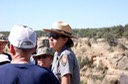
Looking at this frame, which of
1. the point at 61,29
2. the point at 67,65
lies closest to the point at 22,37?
the point at 67,65

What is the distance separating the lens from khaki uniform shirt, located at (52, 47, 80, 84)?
4357 millimetres

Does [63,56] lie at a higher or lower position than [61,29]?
lower

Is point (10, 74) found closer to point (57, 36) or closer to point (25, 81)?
point (25, 81)

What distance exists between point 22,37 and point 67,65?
1.34 meters

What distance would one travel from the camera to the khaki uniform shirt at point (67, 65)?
172 inches

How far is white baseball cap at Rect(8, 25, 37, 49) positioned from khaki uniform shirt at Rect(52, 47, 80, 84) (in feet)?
4.05

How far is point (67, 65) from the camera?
436 cm

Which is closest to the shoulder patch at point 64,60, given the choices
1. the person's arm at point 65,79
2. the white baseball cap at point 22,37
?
the person's arm at point 65,79

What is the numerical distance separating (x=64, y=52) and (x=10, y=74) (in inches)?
58.7

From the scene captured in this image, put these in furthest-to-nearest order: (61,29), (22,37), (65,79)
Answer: (61,29)
(65,79)
(22,37)

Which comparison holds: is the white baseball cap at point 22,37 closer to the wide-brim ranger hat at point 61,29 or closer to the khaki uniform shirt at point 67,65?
the khaki uniform shirt at point 67,65

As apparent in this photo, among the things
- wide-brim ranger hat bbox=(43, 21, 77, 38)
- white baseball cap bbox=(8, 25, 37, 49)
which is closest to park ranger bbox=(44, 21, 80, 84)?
wide-brim ranger hat bbox=(43, 21, 77, 38)

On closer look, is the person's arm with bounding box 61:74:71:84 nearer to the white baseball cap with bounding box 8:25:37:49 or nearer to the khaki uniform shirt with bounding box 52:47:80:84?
the khaki uniform shirt with bounding box 52:47:80:84

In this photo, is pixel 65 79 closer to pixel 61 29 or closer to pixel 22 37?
pixel 61 29
